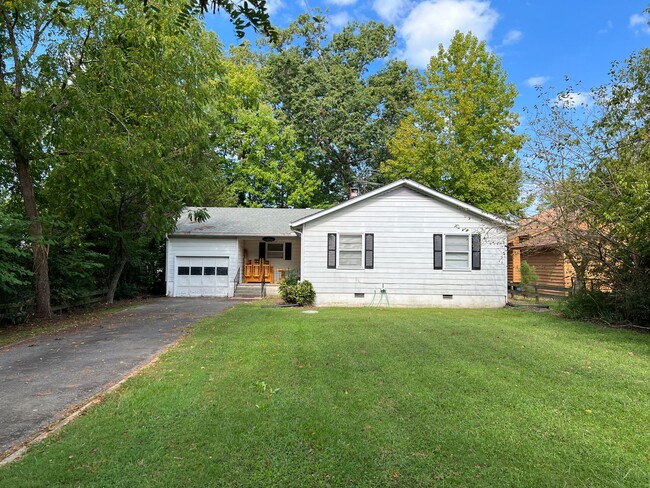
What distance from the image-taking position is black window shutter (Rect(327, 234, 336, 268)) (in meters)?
16.2

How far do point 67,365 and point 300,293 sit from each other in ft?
30.1

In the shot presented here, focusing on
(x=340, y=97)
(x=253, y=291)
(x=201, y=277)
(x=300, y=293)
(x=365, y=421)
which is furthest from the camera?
(x=340, y=97)

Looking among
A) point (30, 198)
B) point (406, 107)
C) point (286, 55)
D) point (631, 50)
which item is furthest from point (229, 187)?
point (631, 50)

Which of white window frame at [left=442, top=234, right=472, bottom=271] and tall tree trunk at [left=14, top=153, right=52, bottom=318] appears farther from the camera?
white window frame at [left=442, top=234, right=472, bottom=271]

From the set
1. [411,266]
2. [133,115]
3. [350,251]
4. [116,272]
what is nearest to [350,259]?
[350,251]

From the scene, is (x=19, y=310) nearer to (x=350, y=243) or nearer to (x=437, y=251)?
(x=350, y=243)

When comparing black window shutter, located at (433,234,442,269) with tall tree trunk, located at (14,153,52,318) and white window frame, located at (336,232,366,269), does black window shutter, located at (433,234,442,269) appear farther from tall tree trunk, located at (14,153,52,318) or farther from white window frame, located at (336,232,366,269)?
tall tree trunk, located at (14,153,52,318)

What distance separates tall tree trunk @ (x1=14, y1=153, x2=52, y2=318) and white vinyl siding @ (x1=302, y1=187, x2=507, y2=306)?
811cm

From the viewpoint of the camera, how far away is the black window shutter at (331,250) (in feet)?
53.2

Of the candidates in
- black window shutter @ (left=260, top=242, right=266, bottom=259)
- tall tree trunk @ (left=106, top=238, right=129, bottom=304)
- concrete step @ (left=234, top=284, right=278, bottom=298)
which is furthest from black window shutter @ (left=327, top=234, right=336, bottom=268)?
tall tree trunk @ (left=106, top=238, right=129, bottom=304)

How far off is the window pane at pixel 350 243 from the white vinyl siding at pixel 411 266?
20 centimetres

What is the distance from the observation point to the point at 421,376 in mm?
5777

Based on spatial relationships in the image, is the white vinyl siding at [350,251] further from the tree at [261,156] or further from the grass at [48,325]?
the tree at [261,156]

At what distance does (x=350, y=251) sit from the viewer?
53.5ft
